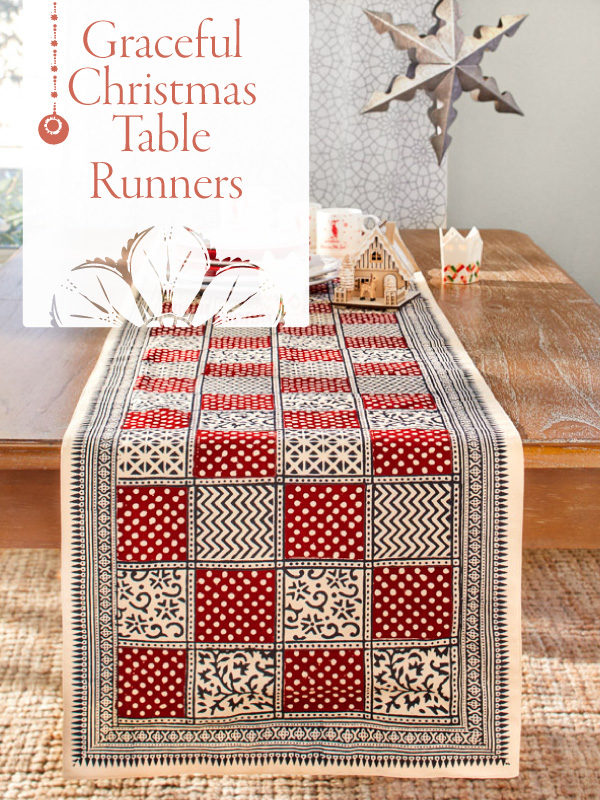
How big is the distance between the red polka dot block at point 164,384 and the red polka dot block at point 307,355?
0.58 ft

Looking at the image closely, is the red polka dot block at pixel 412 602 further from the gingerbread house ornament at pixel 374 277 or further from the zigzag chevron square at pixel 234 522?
the gingerbread house ornament at pixel 374 277

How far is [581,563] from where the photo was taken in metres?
2.14

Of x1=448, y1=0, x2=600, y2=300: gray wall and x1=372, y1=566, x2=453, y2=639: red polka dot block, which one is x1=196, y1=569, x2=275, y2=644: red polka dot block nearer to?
x1=372, y1=566, x2=453, y2=639: red polka dot block

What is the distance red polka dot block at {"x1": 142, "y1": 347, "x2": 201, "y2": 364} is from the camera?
54.5 inches

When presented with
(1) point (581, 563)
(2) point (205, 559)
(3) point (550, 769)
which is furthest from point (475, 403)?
(1) point (581, 563)

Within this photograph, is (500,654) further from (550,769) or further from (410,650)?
(550,769)

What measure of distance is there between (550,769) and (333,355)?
29.5 inches

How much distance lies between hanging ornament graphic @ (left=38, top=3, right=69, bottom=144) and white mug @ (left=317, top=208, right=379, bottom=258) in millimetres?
972

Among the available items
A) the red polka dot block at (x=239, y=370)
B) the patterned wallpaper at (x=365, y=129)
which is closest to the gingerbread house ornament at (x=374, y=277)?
the red polka dot block at (x=239, y=370)

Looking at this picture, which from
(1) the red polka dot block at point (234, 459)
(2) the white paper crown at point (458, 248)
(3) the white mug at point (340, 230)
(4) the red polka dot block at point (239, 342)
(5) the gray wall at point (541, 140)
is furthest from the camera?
(5) the gray wall at point (541, 140)

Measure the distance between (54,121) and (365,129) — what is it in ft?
2.87

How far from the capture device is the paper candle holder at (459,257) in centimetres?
184

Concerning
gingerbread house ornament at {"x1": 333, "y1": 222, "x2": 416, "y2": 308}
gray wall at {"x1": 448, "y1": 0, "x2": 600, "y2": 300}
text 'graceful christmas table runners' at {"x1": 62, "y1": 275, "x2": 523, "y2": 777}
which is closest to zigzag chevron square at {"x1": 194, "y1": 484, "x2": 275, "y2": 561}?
text 'graceful christmas table runners' at {"x1": 62, "y1": 275, "x2": 523, "y2": 777}

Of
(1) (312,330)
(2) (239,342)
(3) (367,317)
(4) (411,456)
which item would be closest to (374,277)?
(3) (367,317)
